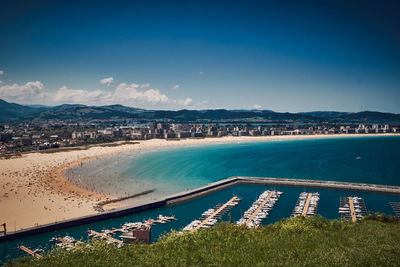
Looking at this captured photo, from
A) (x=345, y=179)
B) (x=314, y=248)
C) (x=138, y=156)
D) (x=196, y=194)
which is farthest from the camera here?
(x=138, y=156)

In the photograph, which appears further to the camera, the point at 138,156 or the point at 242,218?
the point at 138,156

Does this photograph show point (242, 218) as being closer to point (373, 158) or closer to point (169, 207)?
point (169, 207)

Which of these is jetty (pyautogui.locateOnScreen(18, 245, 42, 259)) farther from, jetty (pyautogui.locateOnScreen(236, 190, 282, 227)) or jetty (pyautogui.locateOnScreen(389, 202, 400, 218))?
jetty (pyautogui.locateOnScreen(389, 202, 400, 218))

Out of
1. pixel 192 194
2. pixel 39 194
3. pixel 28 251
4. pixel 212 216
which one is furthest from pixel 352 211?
pixel 39 194

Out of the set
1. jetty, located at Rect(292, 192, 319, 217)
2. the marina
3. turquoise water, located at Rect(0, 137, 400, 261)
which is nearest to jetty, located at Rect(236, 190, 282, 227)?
the marina

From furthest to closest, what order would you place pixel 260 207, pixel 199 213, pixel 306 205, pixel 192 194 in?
pixel 192 194, pixel 306 205, pixel 260 207, pixel 199 213

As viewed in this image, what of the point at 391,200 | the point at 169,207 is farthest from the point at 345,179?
the point at 169,207

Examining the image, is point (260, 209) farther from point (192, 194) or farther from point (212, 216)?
point (192, 194)

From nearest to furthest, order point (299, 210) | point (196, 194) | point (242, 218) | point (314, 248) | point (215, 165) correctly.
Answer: point (314, 248) < point (242, 218) < point (299, 210) < point (196, 194) < point (215, 165)
